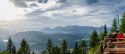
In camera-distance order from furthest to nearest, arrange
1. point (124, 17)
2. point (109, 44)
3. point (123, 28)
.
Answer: point (124, 17), point (123, 28), point (109, 44)

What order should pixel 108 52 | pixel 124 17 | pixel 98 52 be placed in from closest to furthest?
1. pixel 108 52
2. pixel 98 52
3. pixel 124 17

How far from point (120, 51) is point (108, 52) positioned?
0.71m

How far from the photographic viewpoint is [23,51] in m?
197

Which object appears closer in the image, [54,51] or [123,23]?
[123,23]

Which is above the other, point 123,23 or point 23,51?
point 123,23

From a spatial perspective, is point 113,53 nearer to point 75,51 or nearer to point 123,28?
point 123,28

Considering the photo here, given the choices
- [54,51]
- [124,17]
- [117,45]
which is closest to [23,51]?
[54,51]

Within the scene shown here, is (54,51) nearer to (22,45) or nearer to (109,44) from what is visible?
(22,45)

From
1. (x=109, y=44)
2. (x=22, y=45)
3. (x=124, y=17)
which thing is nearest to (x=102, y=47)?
(x=109, y=44)

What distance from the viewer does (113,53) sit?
16.9m

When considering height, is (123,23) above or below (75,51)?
above

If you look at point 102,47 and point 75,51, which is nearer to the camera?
point 102,47

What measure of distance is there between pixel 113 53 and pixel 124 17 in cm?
16344

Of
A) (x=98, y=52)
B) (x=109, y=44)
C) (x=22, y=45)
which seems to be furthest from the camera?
(x=22, y=45)
